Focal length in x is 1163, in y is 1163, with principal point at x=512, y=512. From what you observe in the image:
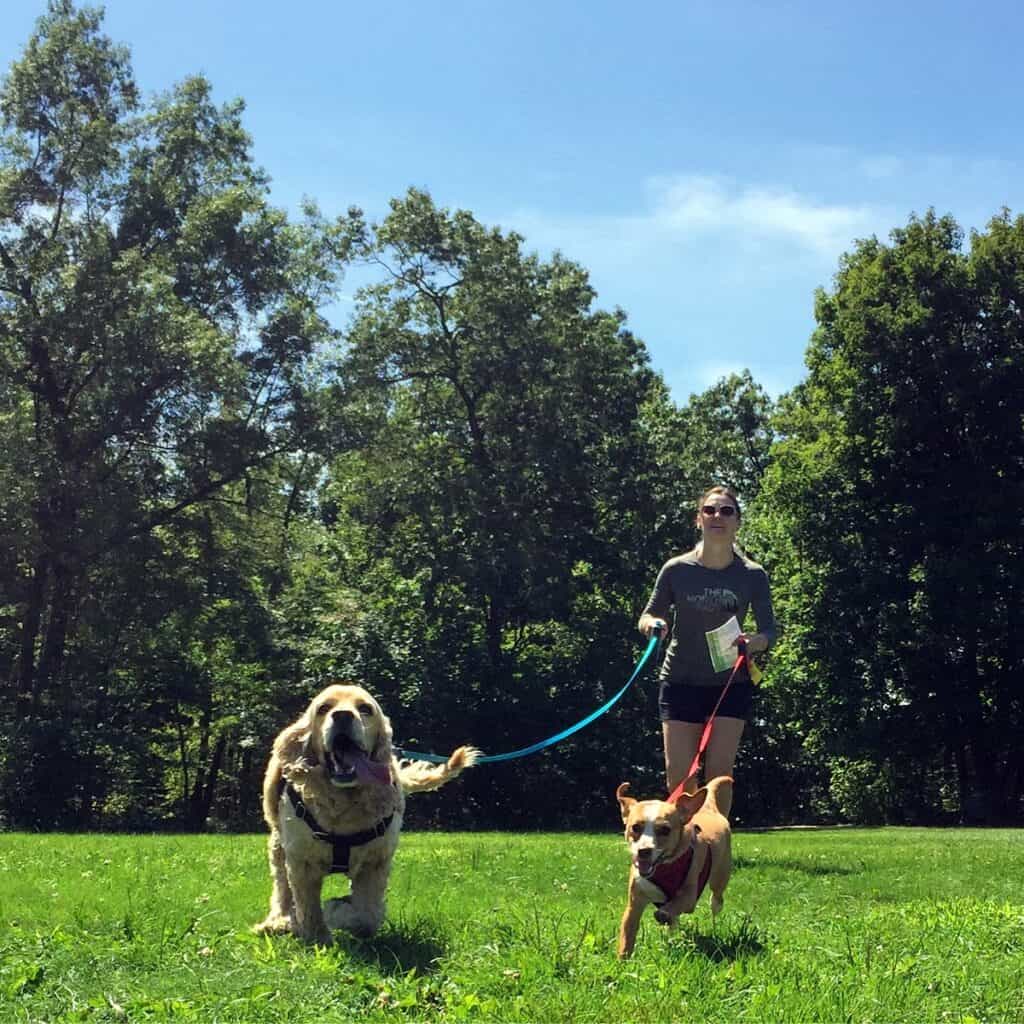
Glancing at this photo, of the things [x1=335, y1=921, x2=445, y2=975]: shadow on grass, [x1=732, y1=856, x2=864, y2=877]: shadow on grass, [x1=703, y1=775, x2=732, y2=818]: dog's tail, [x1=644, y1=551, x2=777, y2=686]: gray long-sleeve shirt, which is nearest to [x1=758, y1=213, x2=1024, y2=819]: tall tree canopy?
[x1=732, y1=856, x2=864, y2=877]: shadow on grass

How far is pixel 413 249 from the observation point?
2944 cm

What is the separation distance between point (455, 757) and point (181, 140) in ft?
79.1

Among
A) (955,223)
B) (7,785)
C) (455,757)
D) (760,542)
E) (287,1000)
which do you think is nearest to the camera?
(287,1000)

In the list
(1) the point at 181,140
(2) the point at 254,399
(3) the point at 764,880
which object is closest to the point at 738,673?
(3) the point at 764,880

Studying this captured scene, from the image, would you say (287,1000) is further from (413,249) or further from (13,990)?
(413,249)

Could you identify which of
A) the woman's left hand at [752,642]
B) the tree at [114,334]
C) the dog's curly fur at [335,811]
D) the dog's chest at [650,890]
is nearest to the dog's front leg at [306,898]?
the dog's curly fur at [335,811]

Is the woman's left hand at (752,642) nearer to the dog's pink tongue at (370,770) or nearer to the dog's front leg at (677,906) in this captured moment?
the dog's front leg at (677,906)

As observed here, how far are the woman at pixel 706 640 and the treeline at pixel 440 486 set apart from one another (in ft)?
61.8

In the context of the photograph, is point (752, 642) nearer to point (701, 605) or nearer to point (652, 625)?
point (701, 605)

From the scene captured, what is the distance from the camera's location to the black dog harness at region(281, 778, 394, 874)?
566 centimetres

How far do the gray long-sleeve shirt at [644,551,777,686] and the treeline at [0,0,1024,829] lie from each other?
18.8 m

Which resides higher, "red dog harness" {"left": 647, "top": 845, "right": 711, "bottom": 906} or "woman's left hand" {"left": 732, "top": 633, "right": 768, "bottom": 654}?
"woman's left hand" {"left": 732, "top": 633, "right": 768, "bottom": 654}

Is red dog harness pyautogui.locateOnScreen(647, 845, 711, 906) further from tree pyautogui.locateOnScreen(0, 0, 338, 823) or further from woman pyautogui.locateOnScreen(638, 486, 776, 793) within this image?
tree pyautogui.locateOnScreen(0, 0, 338, 823)

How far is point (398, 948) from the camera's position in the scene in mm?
5445
